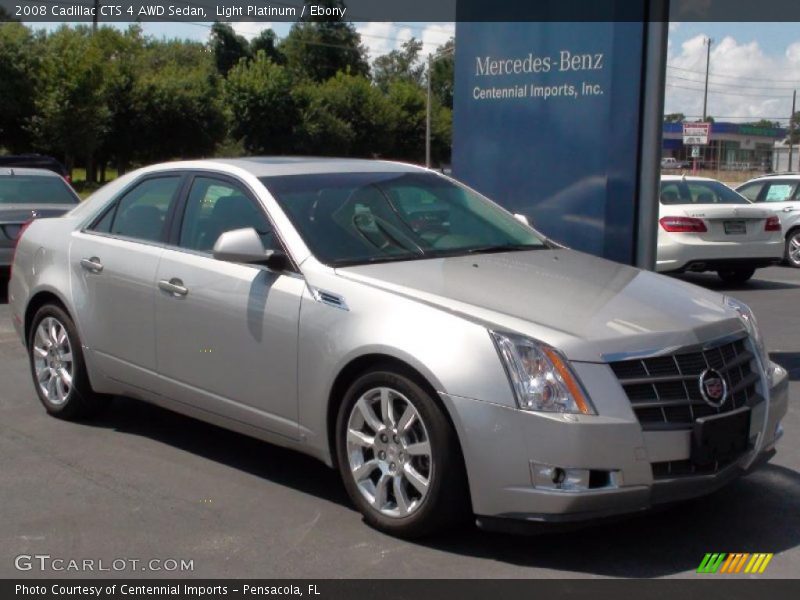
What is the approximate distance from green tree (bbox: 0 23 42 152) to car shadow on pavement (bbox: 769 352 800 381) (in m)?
40.5

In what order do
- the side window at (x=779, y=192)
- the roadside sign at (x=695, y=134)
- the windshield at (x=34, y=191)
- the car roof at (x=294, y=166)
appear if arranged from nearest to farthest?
1. the car roof at (x=294, y=166)
2. the windshield at (x=34, y=191)
3. the side window at (x=779, y=192)
4. the roadside sign at (x=695, y=134)

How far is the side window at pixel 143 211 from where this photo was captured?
6.15m

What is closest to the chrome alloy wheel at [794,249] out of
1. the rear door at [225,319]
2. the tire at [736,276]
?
the tire at [736,276]

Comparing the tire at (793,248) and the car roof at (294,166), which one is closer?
the car roof at (294,166)

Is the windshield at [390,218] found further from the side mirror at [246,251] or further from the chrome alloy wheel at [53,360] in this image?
the chrome alloy wheel at [53,360]

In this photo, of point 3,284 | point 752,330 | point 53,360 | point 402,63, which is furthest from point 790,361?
point 402,63

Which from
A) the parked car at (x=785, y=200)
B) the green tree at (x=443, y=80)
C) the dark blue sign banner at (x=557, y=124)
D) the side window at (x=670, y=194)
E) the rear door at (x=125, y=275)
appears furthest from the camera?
the green tree at (x=443, y=80)

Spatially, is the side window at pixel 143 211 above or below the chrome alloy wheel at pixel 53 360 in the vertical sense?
above

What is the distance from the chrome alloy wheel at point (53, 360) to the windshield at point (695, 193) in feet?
30.3

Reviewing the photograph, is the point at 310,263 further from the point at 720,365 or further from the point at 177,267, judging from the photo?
the point at 720,365

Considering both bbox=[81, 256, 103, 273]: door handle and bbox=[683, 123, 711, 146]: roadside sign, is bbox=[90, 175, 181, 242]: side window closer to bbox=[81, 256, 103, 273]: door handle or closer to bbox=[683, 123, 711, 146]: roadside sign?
bbox=[81, 256, 103, 273]: door handle

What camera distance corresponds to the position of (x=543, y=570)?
14.2 ft

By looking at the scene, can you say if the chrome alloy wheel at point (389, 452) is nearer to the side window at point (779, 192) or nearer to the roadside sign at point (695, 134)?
the side window at point (779, 192)
